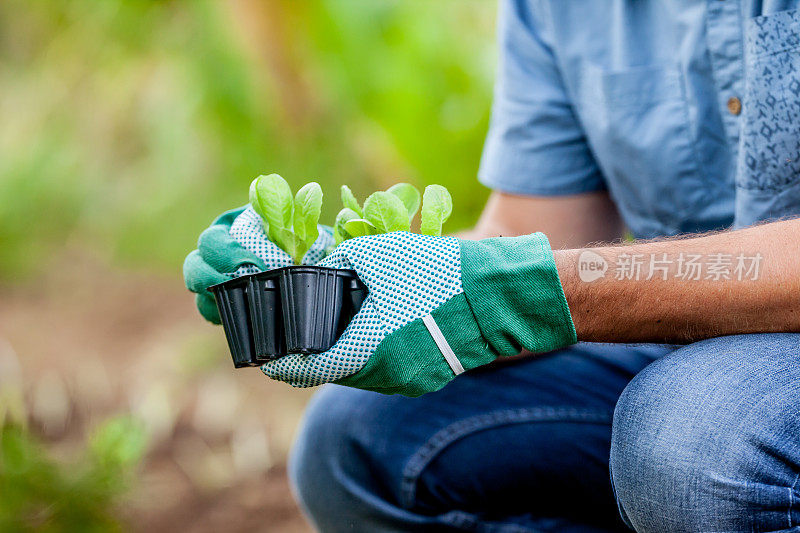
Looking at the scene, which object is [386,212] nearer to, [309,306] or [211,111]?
[309,306]

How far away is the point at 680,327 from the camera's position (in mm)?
890

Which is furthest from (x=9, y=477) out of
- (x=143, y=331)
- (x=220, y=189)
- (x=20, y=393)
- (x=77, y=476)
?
(x=220, y=189)

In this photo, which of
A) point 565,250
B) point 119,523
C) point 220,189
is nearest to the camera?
point 565,250

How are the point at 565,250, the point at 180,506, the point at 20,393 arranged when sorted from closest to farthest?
the point at 565,250
the point at 180,506
the point at 20,393

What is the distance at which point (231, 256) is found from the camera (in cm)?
89

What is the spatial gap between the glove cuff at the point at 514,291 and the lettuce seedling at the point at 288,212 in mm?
202

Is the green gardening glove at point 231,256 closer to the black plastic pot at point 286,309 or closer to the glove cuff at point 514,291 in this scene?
the black plastic pot at point 286,309

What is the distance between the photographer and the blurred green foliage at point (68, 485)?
4.13 feet

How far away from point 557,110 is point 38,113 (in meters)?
3.04

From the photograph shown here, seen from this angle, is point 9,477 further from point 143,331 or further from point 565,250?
point 143,331

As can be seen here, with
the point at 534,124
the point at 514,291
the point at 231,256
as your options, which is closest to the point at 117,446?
the point at 231,256

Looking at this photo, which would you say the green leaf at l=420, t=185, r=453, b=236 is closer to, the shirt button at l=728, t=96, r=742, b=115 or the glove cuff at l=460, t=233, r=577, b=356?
the glove cuff at l=460, t=233, r=577, b=356

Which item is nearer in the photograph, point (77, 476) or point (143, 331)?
point (77, 476)

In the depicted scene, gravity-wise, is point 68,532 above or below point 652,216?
below
